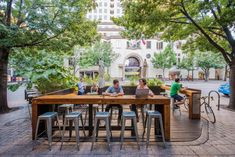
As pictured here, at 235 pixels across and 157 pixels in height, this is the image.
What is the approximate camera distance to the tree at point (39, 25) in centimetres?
686

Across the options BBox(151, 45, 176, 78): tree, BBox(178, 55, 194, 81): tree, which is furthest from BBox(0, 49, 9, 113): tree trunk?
BBox(178, 55, 194, 81): tree

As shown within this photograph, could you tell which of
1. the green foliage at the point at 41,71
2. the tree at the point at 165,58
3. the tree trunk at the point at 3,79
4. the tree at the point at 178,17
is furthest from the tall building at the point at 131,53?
the tree trunk at the point at 3,79

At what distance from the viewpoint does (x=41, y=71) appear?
6605 millimetres

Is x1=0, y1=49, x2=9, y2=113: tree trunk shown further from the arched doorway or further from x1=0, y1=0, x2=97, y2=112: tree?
the arched doorway

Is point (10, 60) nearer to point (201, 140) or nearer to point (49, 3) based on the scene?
point (49, 3)

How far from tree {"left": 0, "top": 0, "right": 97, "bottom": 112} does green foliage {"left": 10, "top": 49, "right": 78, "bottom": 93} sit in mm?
600

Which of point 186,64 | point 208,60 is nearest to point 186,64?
point 186,64

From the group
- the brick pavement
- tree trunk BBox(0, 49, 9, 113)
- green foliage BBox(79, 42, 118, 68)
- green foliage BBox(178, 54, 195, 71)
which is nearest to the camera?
the brick pavement

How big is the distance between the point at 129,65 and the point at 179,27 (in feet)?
112

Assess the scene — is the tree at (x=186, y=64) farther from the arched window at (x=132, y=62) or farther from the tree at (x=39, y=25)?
the tree at (x=39, y=25)

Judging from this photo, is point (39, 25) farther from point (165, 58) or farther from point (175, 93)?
point (165, 58)

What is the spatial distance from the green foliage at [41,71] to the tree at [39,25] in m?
0.60

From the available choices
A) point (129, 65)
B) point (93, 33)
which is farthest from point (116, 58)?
point (93, 33)

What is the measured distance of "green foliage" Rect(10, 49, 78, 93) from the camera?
6.63 m
